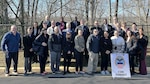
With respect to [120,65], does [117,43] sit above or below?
above

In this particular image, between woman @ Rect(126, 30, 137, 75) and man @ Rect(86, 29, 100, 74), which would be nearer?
man @ Rect(86, 29, 100, 74)

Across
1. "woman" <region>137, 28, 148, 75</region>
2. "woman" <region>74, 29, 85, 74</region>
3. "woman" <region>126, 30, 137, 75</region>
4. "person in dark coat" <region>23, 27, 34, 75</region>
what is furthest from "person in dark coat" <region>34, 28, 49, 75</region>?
"woman" <region>137, 28, 148, 75</region>

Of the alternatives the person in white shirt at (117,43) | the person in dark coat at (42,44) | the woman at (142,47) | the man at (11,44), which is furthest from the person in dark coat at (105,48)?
the man at (11,44)

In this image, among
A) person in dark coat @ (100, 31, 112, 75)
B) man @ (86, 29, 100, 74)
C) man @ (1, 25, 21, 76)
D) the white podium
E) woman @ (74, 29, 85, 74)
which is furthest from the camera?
woman @ (74, 29, 85, 74)

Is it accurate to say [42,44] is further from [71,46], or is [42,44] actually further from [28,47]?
[71,46]

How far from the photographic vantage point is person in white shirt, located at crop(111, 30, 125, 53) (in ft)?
45.0

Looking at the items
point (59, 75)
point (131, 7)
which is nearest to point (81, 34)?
point (59, 75)

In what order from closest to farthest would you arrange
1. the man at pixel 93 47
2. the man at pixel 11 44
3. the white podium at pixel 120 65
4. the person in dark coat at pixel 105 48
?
the white podium at pixel 120 65 → the man at pixel 11 44 → the man at pixel 93 47 → the person in dark coat at pixel 105 48

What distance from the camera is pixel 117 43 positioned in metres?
13.8

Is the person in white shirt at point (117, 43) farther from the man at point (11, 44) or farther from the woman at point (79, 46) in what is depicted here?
the man at point (11, 44)

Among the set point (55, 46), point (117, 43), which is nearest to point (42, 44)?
point (55, 46)

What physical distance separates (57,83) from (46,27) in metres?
3.25

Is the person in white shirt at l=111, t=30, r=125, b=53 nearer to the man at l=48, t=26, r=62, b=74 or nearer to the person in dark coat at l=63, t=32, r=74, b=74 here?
the person in dark coat at l=63, t=32, r=74, b=74

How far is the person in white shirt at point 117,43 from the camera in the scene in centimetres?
1372
